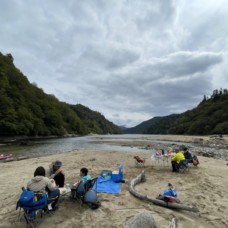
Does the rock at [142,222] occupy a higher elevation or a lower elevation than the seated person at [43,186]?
lower

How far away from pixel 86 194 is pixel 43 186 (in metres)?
1.79

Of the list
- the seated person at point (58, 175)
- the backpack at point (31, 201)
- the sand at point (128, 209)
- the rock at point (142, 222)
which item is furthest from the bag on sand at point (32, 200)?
the rock at point (142, 222)

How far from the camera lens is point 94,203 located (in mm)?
7434

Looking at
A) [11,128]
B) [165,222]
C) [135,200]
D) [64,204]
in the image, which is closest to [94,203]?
[64,204]

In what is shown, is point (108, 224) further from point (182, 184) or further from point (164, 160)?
point (164, 160)

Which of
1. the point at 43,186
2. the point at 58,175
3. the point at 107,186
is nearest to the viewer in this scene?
the point at 43,186

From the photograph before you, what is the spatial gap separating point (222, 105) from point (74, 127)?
10426cm

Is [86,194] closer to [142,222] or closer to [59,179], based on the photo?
[59,179]

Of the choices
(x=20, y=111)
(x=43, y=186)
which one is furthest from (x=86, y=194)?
(x=20, y=111)

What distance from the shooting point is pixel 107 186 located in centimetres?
1023

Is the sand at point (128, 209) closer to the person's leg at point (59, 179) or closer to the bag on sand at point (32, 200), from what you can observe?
the bag on sand at point (32, 200)

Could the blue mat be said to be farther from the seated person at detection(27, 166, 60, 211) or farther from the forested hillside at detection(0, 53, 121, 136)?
the forested hillside at detection(0, 53, 121, 136)

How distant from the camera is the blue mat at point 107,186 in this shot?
374 inches

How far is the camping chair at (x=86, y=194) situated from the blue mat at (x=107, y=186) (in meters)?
1.69
